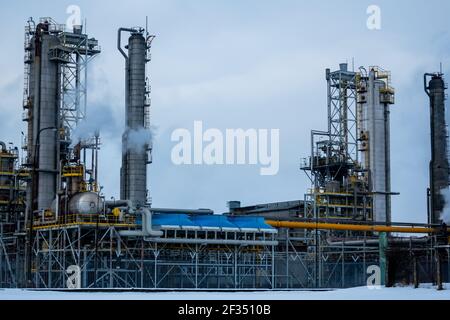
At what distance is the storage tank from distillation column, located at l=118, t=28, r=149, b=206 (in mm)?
8066

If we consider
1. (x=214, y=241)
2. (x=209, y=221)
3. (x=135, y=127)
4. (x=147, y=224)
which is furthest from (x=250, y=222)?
(x=135, y=127)

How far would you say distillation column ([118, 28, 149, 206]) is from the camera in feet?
235

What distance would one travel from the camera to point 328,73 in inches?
3639

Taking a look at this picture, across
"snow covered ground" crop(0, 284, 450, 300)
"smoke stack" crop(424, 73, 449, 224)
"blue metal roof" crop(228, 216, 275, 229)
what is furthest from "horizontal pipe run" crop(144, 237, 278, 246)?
"snow covered ground" crop(0, 284, 450, 300)

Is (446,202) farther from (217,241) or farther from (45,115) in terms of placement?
(45,115)

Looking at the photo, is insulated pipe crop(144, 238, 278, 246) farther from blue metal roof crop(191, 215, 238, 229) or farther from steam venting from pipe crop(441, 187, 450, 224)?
steam venting from pipe crop(441, 187, 450, 224)

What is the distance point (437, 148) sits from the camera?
279 ft

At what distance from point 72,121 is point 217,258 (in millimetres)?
17985

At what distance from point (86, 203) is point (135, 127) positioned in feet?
41.1

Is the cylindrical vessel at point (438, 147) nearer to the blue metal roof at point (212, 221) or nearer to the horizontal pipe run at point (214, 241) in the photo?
the horizontal pipe run at point (214, 241)

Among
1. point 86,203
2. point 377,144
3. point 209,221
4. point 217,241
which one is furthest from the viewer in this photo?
point 377,144
